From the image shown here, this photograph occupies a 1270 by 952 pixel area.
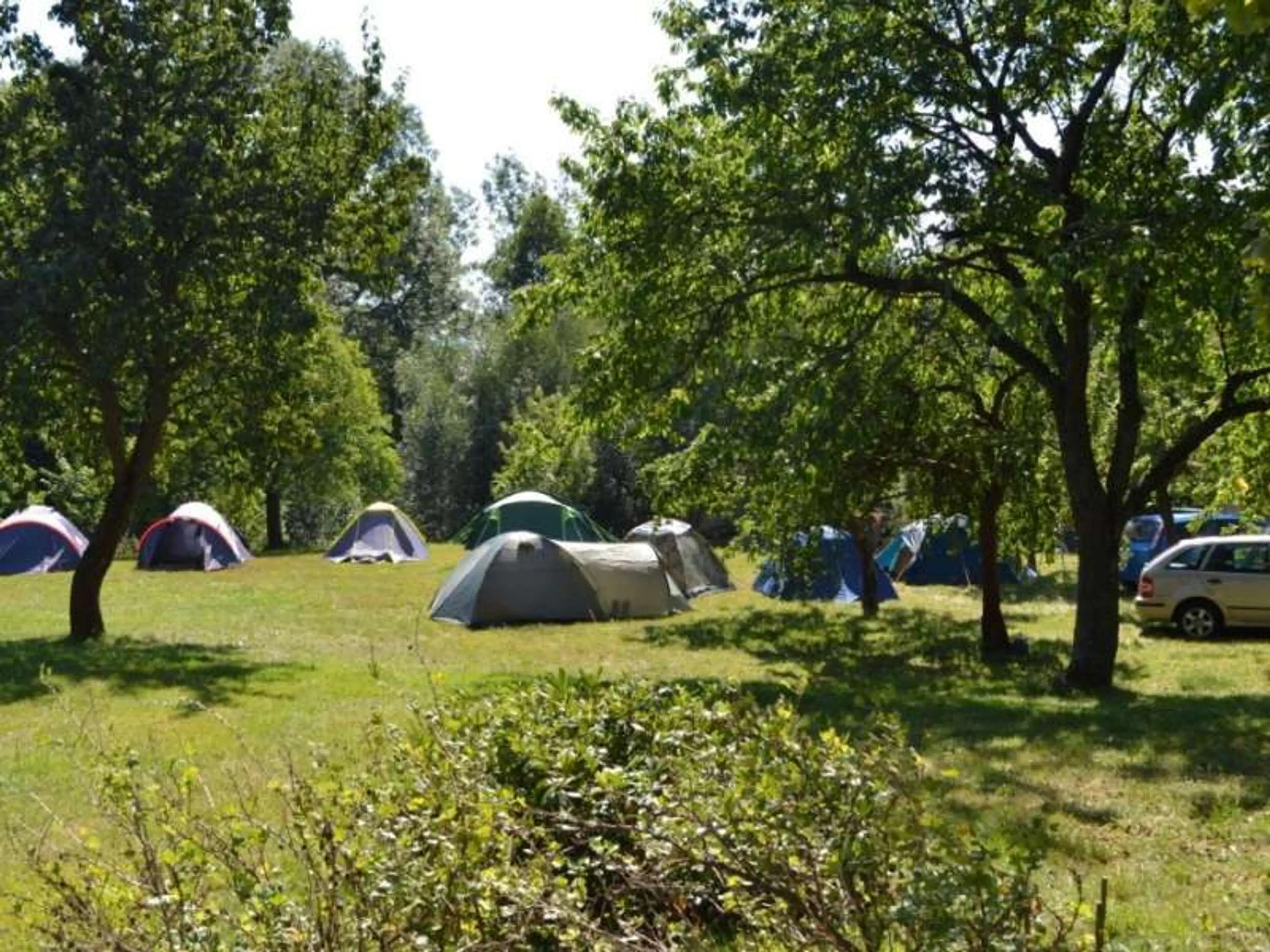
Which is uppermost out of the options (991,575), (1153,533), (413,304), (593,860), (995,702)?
(413,304)

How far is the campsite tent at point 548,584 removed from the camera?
792 inches

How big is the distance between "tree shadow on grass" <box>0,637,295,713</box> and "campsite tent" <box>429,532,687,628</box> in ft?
15.3

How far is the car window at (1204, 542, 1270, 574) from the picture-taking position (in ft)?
61.4

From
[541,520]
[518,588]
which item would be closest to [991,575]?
[518,588]

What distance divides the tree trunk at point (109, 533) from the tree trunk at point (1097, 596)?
36.2 feet

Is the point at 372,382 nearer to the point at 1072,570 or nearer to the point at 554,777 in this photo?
the point at 1072,570

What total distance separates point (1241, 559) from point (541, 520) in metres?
15.2

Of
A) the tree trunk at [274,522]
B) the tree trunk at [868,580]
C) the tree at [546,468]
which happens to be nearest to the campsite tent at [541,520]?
the tree at [546,468]

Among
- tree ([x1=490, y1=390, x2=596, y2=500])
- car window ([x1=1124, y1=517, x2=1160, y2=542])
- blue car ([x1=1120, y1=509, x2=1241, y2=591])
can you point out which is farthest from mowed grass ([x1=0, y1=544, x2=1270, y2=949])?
tree ([x1=490, y1=390, x2=596, y2=500])

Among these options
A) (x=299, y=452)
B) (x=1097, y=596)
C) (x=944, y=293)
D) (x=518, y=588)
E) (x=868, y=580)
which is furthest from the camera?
(x=868, y=580)

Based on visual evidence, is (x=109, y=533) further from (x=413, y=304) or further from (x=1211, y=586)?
(x=413, y=304)

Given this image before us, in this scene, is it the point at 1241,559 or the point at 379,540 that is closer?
the point at 1241,559

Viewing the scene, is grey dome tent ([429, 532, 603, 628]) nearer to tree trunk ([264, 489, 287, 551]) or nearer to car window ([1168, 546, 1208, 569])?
car window ([1168, 546, 1208, 569])

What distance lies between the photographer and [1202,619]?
18.9 meters
